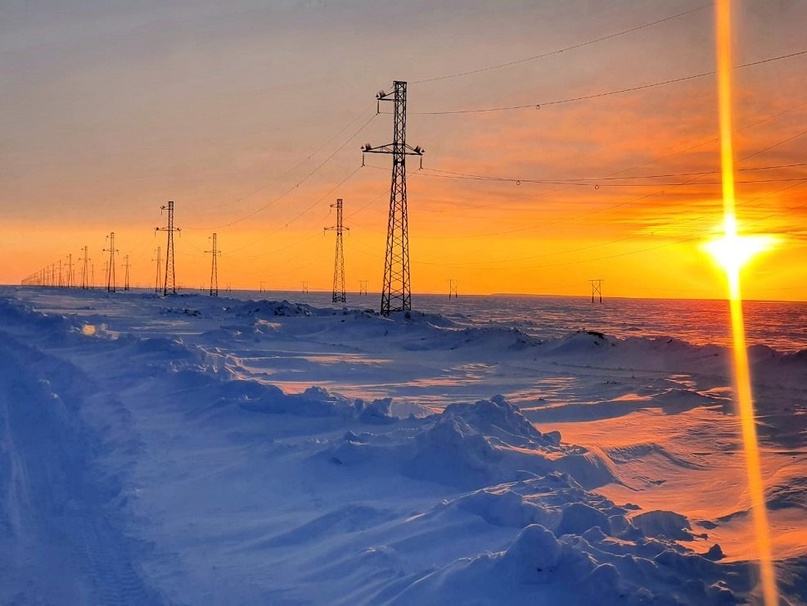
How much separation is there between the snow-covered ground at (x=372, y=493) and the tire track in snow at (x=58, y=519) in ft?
0.10

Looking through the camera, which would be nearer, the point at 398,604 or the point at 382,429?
the point at 398,604

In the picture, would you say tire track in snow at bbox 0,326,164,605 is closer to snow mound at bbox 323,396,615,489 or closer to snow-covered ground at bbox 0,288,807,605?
snow-covered ground at bbox 0,288,807,605

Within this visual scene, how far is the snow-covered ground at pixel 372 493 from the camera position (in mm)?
6242

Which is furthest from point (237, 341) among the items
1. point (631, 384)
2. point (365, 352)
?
point (631, 384)

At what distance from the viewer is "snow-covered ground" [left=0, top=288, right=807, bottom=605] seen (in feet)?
20.5

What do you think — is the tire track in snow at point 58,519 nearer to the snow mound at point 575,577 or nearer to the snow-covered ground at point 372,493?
the snow-covered ground at point 372,493

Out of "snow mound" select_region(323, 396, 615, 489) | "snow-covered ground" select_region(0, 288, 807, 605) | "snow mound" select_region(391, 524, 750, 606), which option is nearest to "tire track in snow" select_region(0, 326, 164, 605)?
"snow-covered ground" select_region(0, 288, 807, 605)

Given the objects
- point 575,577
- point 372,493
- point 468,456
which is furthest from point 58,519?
point 575,577

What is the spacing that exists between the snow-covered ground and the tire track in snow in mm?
32

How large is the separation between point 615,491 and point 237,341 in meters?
26.5

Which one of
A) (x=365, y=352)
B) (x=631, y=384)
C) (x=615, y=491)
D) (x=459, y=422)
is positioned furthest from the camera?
(x=365, y=352)

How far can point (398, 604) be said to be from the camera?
19.2 ft

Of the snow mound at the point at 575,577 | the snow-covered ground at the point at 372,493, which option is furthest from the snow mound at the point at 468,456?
the snow mound at the point at 575,577

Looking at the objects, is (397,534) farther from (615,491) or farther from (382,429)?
(382,429)
